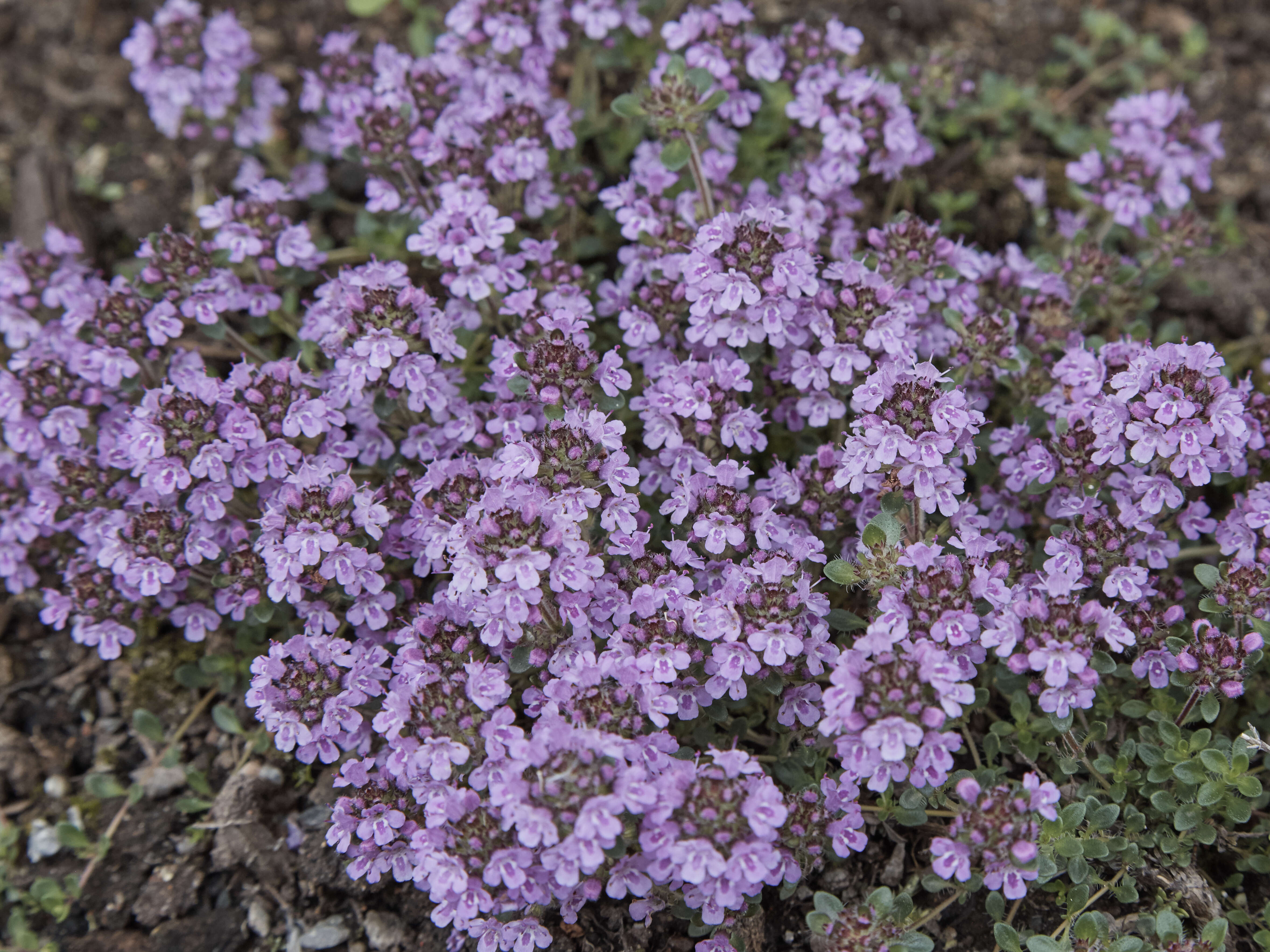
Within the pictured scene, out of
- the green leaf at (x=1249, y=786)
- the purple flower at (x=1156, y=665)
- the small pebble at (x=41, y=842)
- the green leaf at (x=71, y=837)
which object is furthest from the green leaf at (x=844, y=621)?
the small pebble at (x=41, y=842)

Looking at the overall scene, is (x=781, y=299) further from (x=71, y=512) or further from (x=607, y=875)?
(x=71, y=512)

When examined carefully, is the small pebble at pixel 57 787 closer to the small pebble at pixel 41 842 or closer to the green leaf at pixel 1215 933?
the small pebble at pixel 41 842

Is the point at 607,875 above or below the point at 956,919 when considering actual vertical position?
above

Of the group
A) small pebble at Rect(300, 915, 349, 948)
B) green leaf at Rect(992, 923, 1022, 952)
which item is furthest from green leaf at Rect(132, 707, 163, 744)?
green leaf at Rect(992, 923, 1022, 952)

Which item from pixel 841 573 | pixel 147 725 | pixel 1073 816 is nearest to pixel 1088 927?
pixel 1073 816

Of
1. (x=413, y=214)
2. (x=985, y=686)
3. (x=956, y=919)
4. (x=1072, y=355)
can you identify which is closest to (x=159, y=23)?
(x=413, y=214)

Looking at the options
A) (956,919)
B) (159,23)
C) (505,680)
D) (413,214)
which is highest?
(159,23)
